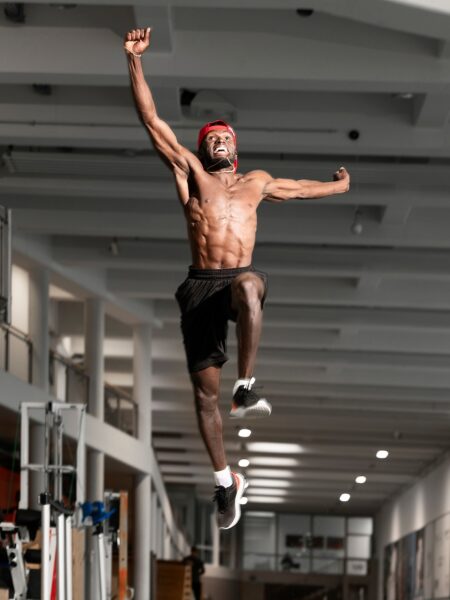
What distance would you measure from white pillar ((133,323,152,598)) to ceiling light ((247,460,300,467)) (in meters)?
10.8

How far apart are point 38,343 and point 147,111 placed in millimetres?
12347

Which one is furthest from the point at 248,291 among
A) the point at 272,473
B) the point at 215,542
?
the point at 215,542

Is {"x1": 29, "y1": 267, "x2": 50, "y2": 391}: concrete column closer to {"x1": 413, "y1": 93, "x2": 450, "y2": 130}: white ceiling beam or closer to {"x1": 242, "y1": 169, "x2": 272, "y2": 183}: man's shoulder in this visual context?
{"x1": 413, "y1": 93, "x2": 450, "y2": 130}: white ceiling beam

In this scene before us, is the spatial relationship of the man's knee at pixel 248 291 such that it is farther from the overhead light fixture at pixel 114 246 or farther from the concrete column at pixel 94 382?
the concrete column at pixel 94 382

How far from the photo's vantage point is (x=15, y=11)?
10.3m

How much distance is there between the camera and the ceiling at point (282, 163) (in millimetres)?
10352

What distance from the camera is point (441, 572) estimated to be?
27531mm

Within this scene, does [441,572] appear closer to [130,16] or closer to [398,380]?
[398,380]

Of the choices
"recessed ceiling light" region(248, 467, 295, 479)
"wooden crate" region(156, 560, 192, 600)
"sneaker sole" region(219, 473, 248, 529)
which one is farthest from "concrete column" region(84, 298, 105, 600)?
"recessed ceiling light" region(248, 467, 295, 479)

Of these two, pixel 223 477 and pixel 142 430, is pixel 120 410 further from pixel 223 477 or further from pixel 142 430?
pixel 223 477

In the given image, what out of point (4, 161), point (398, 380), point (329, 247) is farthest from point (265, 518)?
point (4, 161)

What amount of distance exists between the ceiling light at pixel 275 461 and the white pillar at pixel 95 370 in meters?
13.1

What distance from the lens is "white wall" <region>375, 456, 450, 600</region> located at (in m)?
29.1

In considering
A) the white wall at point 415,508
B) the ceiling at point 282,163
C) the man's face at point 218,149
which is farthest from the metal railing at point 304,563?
the man's face at point 218,149
